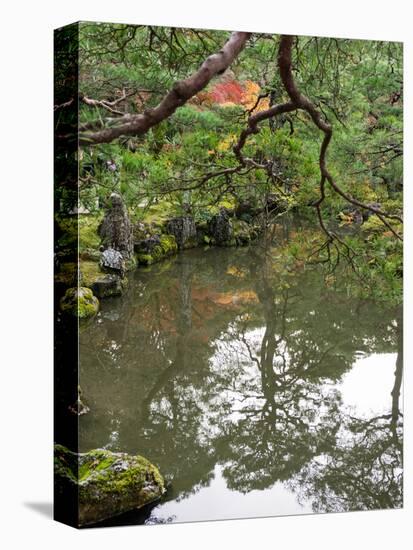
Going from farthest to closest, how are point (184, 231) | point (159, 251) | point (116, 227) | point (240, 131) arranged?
point (240, 131) → point (184, 231) → point (159, 251) → point (116, 227)

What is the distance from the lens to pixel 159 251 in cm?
580

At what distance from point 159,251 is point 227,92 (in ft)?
3.30

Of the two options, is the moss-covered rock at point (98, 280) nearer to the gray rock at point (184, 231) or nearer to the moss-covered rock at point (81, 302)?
the moss-covered rock at point (81, 302)

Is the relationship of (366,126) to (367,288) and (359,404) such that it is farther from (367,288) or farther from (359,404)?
(359,404)

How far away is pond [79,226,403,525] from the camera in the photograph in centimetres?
565

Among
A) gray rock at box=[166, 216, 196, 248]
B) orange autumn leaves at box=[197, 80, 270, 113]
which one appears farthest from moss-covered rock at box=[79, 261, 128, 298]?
orange autumn leaves at box=[197, 80, 270, 113]

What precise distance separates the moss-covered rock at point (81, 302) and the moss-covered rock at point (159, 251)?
18.2 inches

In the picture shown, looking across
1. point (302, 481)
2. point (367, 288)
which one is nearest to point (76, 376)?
point (302, 481)

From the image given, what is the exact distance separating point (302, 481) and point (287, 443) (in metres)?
0.24

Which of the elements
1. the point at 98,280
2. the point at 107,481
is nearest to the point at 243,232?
the point at 98,280

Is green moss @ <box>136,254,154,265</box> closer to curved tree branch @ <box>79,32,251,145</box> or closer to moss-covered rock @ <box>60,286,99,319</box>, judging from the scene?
moss-covered rock @ <box>60,286,99,319</box>

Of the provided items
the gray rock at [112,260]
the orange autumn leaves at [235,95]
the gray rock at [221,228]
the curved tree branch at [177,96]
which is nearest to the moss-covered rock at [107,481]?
the gray rock at [112,260]

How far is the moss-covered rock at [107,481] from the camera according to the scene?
5.40 metres

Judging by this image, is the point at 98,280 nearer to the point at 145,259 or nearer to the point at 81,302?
the point at 81,302
